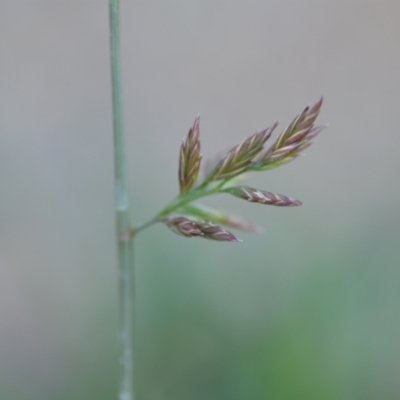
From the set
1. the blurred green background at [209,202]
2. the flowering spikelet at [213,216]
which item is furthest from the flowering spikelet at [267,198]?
the blurred green background at [209,202]

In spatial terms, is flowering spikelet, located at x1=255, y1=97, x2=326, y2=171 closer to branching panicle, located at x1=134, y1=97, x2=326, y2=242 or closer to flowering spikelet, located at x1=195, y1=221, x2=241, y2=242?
branching panicle, located at x1=134, y1=97, x2=326, y2=242

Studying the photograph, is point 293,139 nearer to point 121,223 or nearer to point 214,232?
point 214,232

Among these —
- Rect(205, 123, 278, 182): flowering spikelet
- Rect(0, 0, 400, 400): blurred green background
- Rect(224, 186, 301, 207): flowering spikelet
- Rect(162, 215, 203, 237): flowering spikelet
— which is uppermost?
Rect(205, 123, 278, 182): flowering spikelet

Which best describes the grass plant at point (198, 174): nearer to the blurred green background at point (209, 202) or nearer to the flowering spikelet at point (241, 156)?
the flowering spikelet at point (241, 156)

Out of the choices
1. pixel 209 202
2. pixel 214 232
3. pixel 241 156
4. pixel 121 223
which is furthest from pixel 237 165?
pixel 209 202

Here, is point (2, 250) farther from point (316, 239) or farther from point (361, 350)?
point (361, 350)

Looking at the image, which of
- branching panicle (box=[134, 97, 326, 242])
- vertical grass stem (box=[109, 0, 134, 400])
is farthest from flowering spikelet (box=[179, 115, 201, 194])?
vertical grass stem (box=[109, 0, 134, 400])

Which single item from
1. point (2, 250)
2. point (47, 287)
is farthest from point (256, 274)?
point (2, 250)
